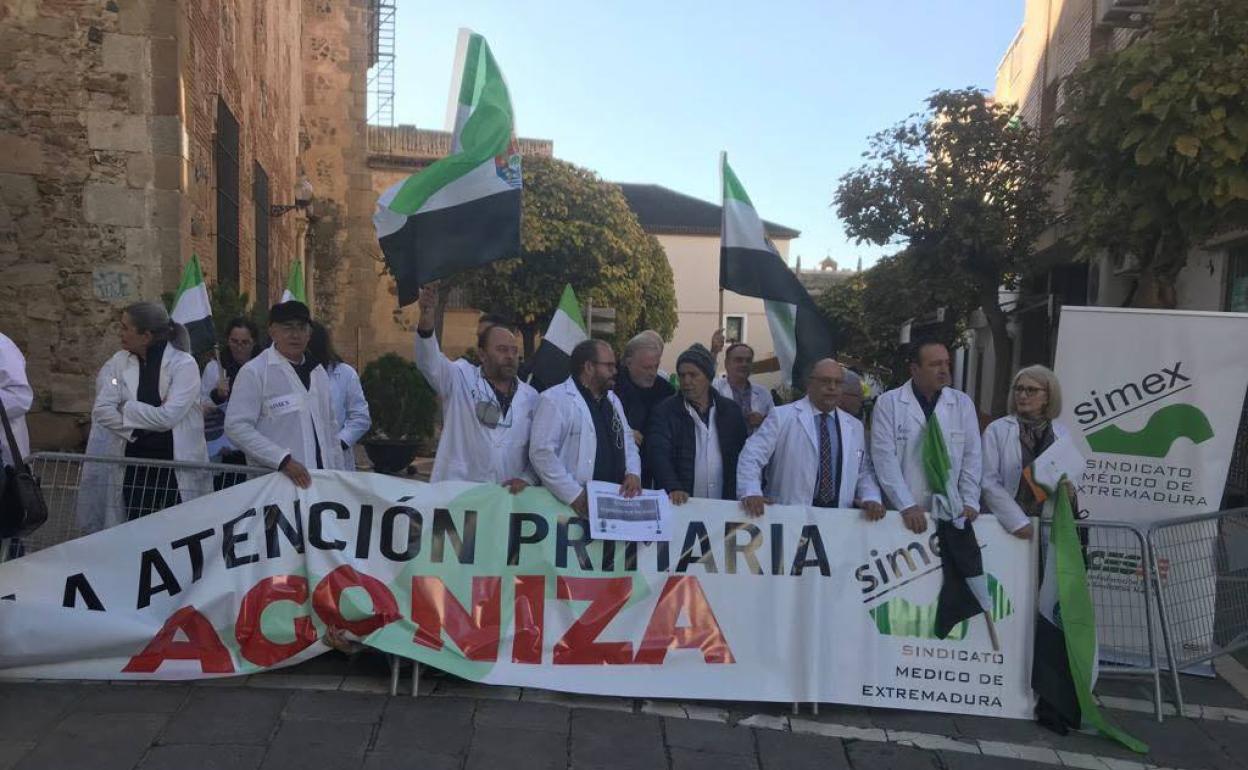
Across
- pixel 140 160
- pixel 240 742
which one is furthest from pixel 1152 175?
pixel 140 160

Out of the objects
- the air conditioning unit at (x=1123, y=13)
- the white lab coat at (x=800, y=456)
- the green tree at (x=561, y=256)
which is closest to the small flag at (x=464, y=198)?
the white lab coat at (x=800, y=456)

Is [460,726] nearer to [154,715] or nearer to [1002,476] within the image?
[154,715]

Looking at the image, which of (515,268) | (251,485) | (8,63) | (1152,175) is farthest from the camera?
(515,268)

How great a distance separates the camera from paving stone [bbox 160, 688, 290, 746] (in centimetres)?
397

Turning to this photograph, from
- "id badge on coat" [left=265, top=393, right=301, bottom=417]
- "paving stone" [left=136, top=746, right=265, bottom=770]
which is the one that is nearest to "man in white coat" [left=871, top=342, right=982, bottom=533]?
"id badge on coat" [left=265, top=393, right=301, bottom=417]

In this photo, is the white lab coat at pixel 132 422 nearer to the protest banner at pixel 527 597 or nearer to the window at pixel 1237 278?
the protest banner at pixel 527 597

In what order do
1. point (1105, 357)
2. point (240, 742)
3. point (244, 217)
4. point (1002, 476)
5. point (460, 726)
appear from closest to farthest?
point (240, 742)
point (460, 726)
point (1002, 476)
point (1105, 357)
point (244, 217)

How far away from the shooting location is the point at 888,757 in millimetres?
4164

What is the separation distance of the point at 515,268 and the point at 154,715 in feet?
69.4

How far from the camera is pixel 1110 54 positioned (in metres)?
7.58

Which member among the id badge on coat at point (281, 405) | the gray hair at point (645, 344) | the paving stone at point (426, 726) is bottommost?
the paving stone at point (426, 726)

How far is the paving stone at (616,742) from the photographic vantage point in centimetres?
397

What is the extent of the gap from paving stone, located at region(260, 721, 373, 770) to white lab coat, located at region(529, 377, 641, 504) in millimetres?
1385

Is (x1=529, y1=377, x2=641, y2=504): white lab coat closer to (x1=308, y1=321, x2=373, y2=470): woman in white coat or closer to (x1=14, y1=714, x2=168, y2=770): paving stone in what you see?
(x1=308, y1=321, x2=373, y2=470): woman in white coat
